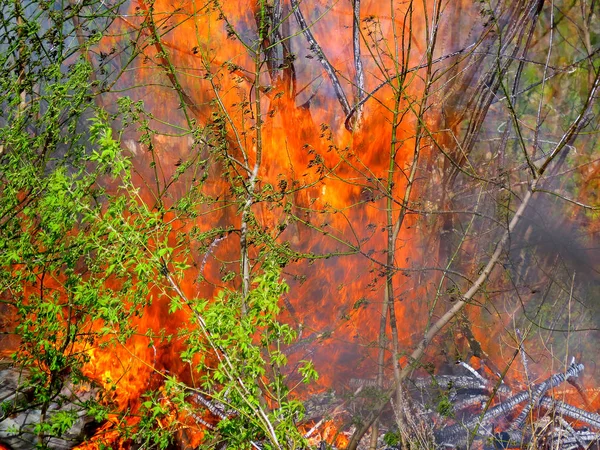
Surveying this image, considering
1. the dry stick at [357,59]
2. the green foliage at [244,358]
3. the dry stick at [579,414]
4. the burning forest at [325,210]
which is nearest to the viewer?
the green foliage at [244,358]

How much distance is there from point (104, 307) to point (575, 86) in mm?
9791

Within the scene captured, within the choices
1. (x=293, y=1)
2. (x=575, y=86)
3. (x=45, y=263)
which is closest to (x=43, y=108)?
(x=293, y=1)

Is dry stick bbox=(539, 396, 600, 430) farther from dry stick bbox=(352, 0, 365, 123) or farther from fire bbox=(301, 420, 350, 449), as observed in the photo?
dry stick bbox=(352, 0, 365, 123)

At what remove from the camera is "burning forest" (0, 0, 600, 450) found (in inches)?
180

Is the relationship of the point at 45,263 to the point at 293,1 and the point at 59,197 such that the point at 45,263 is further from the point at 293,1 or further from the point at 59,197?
the point at 293,1

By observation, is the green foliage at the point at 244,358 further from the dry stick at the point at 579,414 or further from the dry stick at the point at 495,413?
the dry stick at the point at 579,414

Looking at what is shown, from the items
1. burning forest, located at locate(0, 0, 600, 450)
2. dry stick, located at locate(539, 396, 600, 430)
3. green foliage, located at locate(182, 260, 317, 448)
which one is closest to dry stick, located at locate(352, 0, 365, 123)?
burning forest, located at locate(0, 0, 600, 450)

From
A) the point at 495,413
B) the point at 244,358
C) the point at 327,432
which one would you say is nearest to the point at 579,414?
the point at 495,413

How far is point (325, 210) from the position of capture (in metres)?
5.04

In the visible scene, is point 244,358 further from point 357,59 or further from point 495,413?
point 357,59

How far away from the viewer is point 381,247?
352 inches

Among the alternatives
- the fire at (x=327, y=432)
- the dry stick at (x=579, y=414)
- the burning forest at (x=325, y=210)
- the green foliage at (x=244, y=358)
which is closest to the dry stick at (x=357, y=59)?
the burning forest at (x=325, y=210)

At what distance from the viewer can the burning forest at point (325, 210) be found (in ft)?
15.0

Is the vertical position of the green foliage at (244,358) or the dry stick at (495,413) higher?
the green foliage at (244,358)
